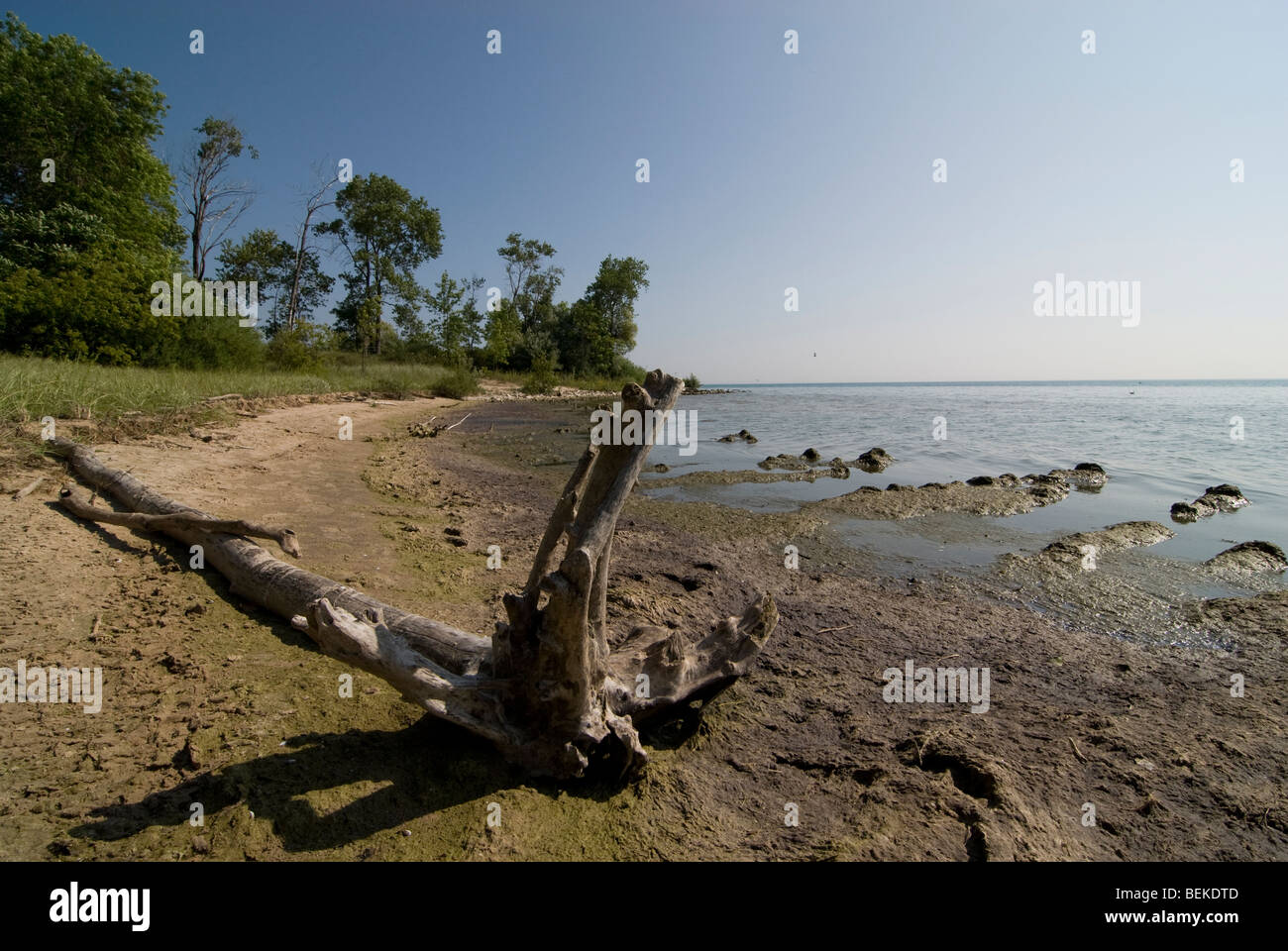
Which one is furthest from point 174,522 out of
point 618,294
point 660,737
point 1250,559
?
point 618,294

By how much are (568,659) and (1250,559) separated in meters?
8.23

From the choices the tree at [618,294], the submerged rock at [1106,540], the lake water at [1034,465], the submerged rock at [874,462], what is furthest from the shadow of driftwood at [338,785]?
the tree at [618,294]

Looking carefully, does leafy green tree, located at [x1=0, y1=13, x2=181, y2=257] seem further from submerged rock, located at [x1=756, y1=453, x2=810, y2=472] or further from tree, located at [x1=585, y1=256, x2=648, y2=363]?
tree, located at [x1=585, y1=256, x2=648, y2=363]

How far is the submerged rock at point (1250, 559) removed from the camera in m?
6.43

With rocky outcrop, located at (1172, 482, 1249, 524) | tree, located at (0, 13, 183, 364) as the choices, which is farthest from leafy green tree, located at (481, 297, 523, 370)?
rocky outcrop, located at (1172, 482, 1249, 524)

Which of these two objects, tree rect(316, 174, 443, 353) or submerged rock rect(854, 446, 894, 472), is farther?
tree rect(316, 174, 443, 353)

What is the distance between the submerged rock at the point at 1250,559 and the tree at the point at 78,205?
24.8 metres

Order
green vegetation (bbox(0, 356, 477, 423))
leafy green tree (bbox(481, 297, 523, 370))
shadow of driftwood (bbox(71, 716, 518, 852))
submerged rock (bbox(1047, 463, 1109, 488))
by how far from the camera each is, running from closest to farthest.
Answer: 1. shadow of driftwood (bbox(71, 716, 518, 852))
2. green vegetation (bbox(0, 356, 477, 423))
3. submerged rock (bbox(1047, 463, 1109, 488))
4. leafy green tree (bbox(481, 297, 523, 370))

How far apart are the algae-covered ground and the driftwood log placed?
0.21 m

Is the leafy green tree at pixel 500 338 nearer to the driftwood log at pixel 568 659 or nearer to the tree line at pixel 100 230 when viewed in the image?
the tree line at pixel 100 230

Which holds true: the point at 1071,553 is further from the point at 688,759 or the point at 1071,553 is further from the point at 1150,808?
the point at 688,759

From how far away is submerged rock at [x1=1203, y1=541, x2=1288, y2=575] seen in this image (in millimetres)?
6426

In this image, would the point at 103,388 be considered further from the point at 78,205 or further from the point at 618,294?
the point at 618,294

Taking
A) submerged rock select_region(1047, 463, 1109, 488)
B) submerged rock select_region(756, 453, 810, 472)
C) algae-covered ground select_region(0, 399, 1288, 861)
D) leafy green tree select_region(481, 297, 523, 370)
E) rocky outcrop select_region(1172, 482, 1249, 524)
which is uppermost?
leafy green tree select_region(481, 297, 523, 370)
